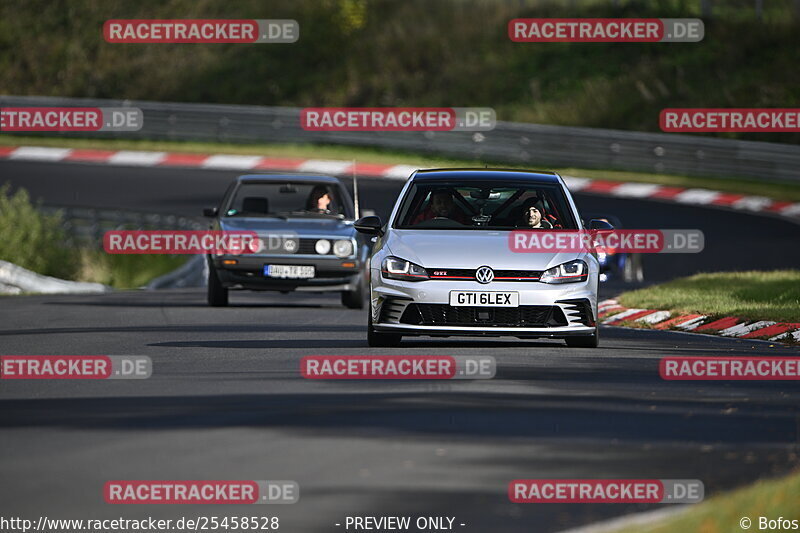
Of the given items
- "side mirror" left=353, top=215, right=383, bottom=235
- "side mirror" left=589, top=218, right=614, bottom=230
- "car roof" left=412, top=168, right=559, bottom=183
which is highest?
"car roof" left=412, top=168, right=559, bottom=183

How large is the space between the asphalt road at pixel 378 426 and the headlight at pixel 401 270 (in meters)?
0.59

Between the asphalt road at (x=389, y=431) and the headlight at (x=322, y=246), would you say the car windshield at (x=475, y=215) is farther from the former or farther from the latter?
the headlight at (x=322, y=246)

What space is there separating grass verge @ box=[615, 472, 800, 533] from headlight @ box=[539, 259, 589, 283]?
6.18 m

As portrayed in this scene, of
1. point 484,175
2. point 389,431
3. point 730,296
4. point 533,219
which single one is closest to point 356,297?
point 730,296

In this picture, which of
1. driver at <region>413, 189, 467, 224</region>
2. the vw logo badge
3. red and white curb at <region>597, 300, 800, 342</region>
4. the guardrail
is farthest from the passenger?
the guardrail

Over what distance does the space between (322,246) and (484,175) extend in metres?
5.37

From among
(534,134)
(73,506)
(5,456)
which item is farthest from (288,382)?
(534,134)

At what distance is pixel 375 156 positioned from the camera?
4256 cm

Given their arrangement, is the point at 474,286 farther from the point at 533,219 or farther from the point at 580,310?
the point at 533,219

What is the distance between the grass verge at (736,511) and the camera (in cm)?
627

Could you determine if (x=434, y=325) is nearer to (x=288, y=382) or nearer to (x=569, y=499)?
(x=288, y=382)

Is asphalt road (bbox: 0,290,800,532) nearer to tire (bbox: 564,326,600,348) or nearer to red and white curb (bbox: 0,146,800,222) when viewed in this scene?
tire (bbox: 564,326,600,348)

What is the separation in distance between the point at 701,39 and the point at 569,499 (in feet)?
135

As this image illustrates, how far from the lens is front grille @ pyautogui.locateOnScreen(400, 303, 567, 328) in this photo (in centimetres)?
1320
